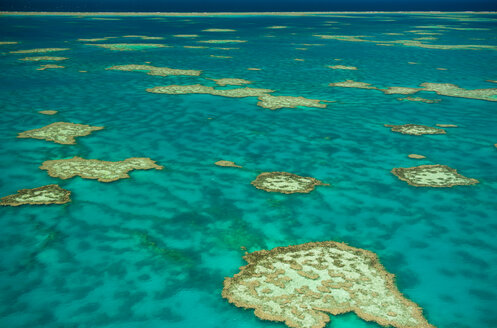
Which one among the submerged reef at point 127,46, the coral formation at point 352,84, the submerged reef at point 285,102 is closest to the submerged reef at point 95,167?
the submerged reef at point 285,102

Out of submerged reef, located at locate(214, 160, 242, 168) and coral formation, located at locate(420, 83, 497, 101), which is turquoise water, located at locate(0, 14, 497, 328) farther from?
coral formation, located at locate(420, 83, 497, 101)

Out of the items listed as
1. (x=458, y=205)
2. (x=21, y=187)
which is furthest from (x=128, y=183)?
(x=458, y=205)

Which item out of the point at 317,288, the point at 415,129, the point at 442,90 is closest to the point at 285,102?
the point at 415,129

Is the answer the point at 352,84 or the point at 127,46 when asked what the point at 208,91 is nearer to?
the point at 352,84

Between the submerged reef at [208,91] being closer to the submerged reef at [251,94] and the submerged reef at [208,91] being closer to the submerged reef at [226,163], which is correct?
the submerged reef at [251,94]

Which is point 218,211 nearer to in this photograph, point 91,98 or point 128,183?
point 128,183

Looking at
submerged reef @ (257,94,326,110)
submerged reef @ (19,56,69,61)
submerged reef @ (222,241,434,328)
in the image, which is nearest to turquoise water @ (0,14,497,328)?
submerged reef @ (222,241,434,328)
